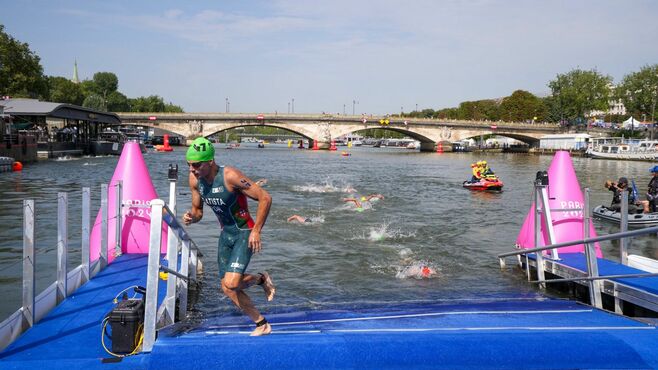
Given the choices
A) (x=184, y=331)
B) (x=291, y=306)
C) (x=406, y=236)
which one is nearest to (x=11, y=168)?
(x=406, y=236)

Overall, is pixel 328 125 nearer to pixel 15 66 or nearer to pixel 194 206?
pixel 15 66

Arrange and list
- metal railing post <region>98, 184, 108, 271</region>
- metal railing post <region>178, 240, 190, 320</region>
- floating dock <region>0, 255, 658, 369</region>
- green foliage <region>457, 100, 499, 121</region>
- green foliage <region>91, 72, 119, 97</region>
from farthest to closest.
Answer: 1. green foliage <region>457, 100, 499, 121</region>
2. green foliage <region>91, 72, 119, 97</region>
3. metal railing post <region>98, 184, 108, 271</region>
4. metal railing post <region>178, 240, 190, 320</region>
5. floating dock <region>0, 255, 658, 369</region>

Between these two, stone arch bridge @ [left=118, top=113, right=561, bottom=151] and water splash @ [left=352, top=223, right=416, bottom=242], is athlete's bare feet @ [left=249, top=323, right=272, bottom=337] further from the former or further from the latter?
stone arch bridge @ [left=118, top=113, right=561, bottom=151]

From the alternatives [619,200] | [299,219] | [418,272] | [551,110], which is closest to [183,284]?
[418,272]

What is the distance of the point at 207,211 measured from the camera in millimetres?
21000

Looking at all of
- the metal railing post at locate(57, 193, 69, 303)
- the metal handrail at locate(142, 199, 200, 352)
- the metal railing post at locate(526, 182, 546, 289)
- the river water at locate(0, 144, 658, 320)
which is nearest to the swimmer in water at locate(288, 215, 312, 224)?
the river water at locate(0, 144, 658, 320)

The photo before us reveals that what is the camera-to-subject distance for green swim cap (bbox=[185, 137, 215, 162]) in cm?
537

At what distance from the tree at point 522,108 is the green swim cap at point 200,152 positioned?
459 feet

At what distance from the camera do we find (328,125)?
101125 mm

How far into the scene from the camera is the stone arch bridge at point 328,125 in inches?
3711

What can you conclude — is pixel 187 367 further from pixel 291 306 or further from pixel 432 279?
pixel 432 279

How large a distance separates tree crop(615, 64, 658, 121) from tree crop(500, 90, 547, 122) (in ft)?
82.4

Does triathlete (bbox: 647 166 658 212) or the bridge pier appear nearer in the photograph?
triathlete (bbox: 647 166 658 212)

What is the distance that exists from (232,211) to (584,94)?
128 m
